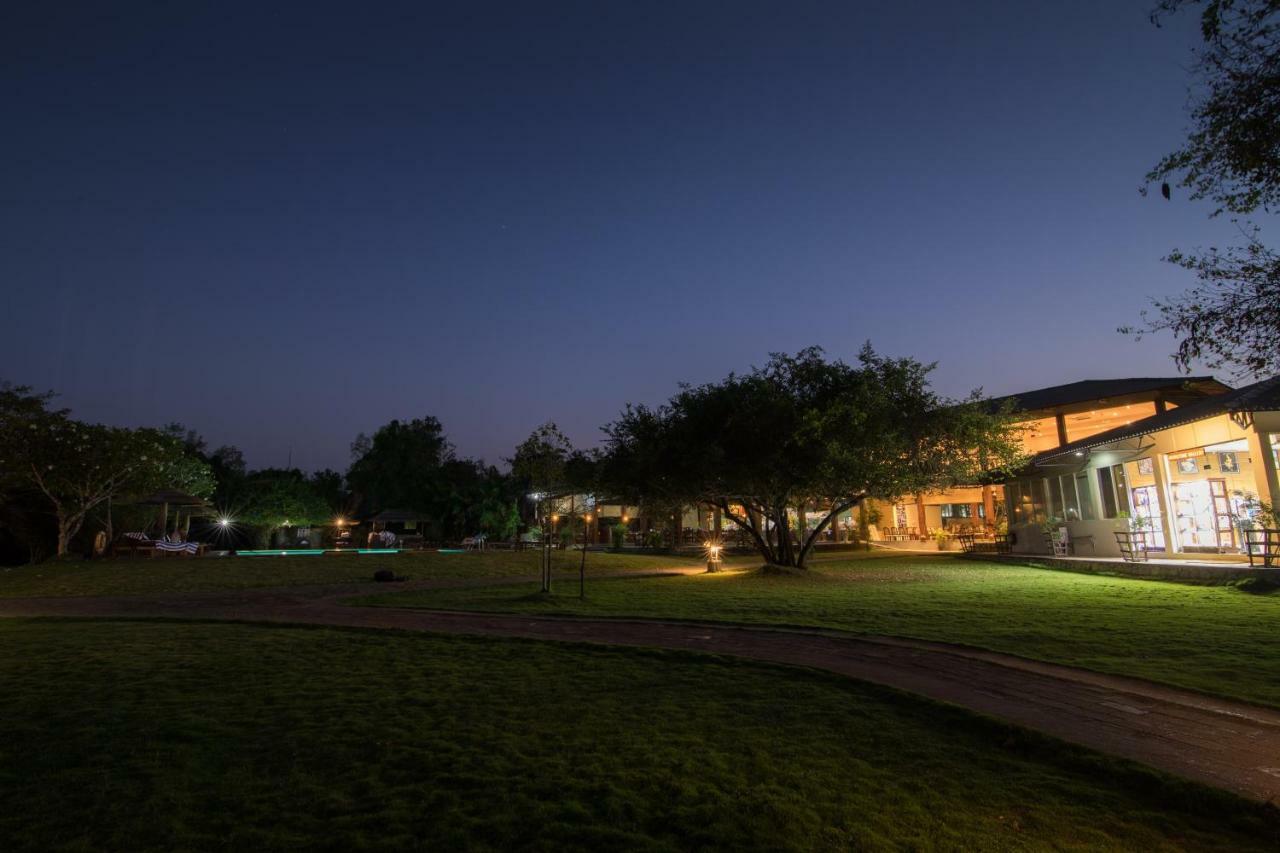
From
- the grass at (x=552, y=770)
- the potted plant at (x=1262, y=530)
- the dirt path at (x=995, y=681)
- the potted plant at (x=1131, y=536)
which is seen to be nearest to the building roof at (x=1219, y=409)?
the potted plant at (x=1262, y=530)

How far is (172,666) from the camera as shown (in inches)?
312

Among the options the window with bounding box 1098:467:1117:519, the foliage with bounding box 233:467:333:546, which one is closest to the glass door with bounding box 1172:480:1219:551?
the window with bounding box 1098:467:1117:519

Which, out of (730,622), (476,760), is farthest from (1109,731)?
(730,622)

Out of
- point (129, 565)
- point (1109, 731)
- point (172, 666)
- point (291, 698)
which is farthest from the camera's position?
point (129, 565)

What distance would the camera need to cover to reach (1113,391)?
30.2m

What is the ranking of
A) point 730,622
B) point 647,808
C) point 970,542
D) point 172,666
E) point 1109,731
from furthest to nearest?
point 970,542, point 730,622, point 172,666, point 1109,731, point 647,808

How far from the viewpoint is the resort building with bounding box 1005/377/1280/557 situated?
48.4ft

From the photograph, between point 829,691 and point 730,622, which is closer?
point 829,691

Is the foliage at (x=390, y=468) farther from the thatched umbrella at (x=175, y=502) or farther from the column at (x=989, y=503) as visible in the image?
the column at (x=989, y=503)

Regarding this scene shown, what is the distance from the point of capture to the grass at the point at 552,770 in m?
3.59

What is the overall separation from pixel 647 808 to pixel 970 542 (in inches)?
1141

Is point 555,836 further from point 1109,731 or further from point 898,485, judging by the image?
point 898,485

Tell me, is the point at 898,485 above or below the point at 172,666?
above

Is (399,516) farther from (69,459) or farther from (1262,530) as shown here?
(1262,530)
